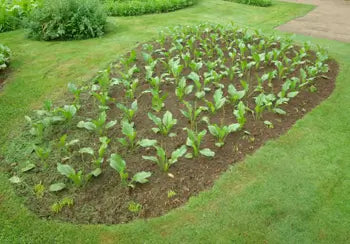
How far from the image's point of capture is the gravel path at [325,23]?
8.17 metres

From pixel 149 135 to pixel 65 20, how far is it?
16.9 ft

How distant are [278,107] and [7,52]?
4.99 meters

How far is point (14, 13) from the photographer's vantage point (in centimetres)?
877

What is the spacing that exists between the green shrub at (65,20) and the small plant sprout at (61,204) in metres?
5.52

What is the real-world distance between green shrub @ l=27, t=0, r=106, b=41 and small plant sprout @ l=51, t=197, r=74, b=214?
5516mm

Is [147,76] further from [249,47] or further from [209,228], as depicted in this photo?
[209,228]

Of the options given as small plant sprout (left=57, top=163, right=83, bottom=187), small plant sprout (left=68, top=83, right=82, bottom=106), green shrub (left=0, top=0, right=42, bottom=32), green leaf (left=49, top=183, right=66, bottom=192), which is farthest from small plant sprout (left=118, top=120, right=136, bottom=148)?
green shrub (left=0, top=0, right=42, bottom=32)

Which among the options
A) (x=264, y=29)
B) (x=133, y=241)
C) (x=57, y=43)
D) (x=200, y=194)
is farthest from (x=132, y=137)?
(x=264, y=29)

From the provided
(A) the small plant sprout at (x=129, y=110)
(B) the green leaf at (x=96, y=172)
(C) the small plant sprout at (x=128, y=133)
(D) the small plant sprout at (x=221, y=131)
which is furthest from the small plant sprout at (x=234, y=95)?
(B) the green leaf at (x=96, y=172)

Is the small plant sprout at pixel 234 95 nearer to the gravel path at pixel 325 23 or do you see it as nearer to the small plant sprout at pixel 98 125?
the small plant sprout at pixel 98 125

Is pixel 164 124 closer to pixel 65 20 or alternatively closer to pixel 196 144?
pixel 196 144

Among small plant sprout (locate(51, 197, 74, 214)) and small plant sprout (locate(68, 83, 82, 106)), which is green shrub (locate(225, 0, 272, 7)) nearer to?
small plant sprout (locate(68, 83, 82, 106))

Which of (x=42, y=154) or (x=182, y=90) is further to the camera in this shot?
(x=182, y=90)

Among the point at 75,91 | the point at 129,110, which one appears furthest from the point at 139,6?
the point at 129,110
